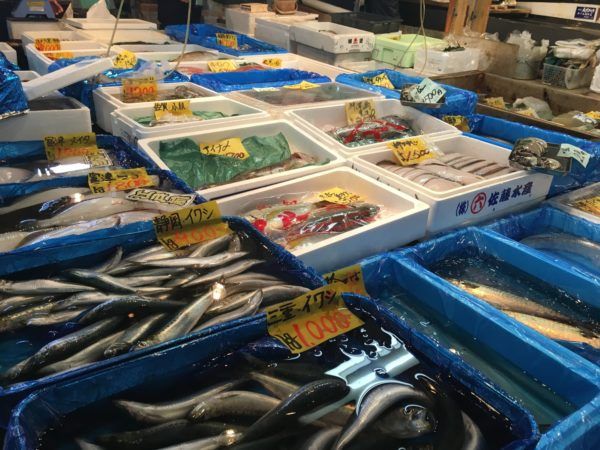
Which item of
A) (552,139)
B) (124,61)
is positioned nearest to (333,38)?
(124,61)

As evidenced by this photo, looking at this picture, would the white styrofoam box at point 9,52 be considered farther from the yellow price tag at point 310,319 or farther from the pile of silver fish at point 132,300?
the yellow price tag at point 310,319

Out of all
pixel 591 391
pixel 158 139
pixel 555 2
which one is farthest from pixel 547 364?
pixel 555 2

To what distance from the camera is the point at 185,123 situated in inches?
107

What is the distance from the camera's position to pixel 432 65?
463cm

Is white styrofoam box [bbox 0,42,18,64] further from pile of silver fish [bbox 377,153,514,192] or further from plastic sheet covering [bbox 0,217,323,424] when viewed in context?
pile of silver fish [bbox 377,153,514,192]

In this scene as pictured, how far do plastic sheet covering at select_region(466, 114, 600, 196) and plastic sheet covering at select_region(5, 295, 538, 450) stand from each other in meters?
2.00

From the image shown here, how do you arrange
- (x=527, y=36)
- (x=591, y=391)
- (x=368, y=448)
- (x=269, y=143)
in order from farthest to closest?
(x=527, y=36) < (x=269, y=143) < (x=591, y=391) < (x=368, y=448)

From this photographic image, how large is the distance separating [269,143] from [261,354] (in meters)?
1.80

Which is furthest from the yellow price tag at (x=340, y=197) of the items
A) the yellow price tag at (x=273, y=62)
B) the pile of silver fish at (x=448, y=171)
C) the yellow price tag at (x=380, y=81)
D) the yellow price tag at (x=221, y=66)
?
the yellow price tag at (x=273, y=62)

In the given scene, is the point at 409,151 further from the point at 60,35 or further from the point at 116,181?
the point at 60,35

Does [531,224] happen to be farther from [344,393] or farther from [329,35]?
[329,35]

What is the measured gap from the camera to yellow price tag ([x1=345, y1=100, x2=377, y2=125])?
10.9 feet

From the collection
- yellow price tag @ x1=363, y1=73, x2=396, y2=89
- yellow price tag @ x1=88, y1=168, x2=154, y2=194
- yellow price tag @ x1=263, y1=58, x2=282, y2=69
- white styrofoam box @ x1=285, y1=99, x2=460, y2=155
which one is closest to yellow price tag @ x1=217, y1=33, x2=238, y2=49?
yellow price tag @ x1=263, y1=58, x2=282, y2=69

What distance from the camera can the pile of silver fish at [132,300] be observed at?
3.94ft
